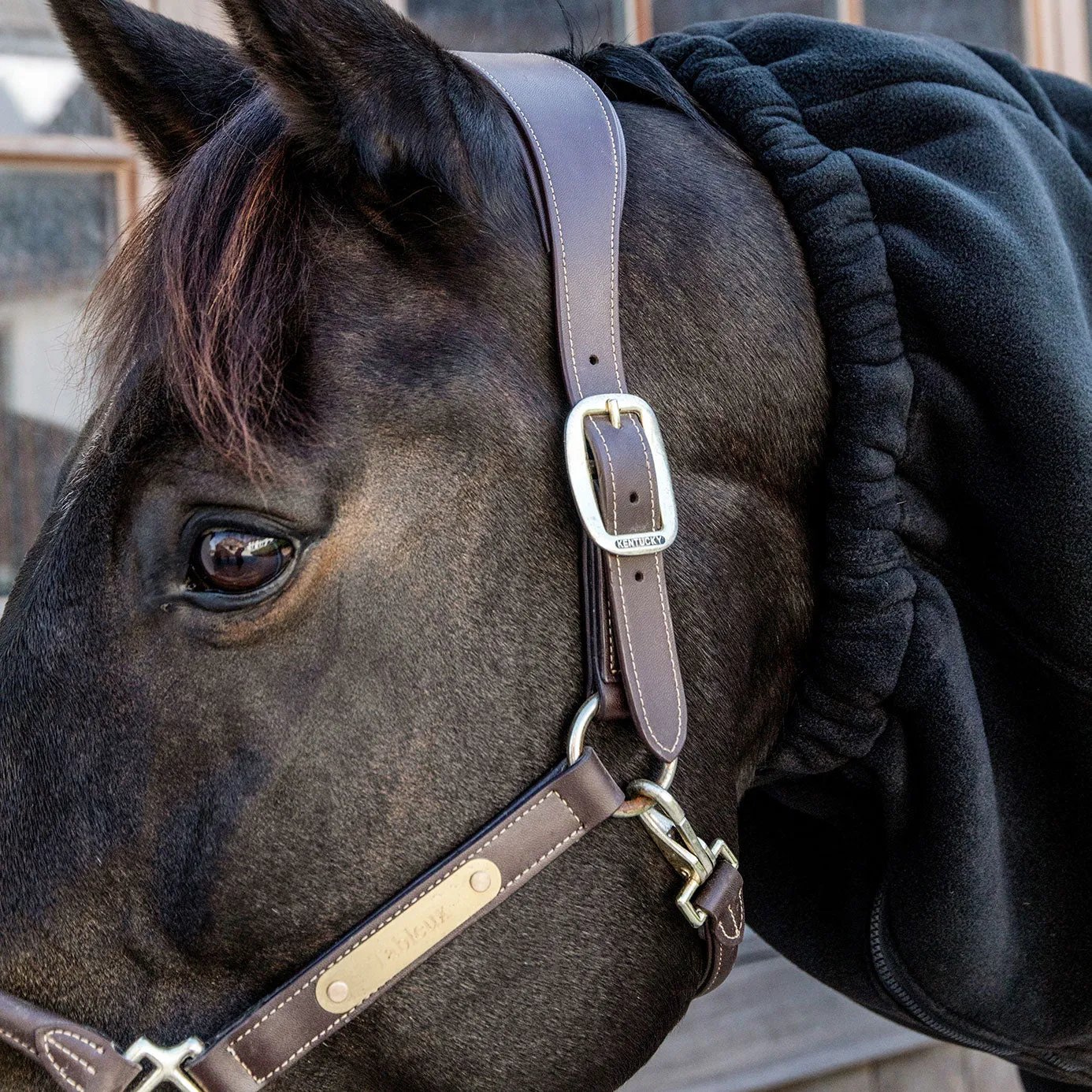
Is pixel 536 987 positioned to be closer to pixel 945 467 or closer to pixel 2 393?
pixel 945 467

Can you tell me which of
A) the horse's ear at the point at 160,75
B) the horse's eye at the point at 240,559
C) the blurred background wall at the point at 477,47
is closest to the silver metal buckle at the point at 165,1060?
the horse's eye at the point at 240,559

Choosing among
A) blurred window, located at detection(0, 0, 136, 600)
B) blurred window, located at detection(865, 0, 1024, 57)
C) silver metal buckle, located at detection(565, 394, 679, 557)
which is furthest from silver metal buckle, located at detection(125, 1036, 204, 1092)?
blurred window, located at detection(865, 0, 1024, 57)

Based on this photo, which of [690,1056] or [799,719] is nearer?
[799,719]

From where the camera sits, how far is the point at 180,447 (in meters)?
0.79

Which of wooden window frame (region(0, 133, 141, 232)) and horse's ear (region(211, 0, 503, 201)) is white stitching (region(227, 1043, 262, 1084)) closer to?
horse's ear (region(211, 0, 503, 201))

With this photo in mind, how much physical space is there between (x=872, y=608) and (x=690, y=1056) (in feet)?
4.90

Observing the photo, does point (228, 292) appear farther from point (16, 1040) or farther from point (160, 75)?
point (16, 1040)

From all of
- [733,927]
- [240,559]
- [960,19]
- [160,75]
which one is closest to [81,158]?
[160,75]

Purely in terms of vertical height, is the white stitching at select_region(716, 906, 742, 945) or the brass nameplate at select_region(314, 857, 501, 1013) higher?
the brass nameplate at select_region(314, 857, 501, 1013)

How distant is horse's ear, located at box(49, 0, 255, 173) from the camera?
94cm

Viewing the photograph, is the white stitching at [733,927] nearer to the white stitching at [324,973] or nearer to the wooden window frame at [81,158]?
the white stitching at [324,973]

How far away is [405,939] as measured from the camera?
0.80 metres

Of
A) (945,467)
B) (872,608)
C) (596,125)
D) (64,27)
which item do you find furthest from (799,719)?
(64,27)

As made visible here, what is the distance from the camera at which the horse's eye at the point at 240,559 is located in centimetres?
77
